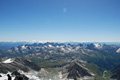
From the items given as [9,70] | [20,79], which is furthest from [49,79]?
[20,79]

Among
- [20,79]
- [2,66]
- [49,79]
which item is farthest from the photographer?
[49,79]

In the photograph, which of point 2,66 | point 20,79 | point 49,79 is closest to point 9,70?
point 2,66

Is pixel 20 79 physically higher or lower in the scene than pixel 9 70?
higher

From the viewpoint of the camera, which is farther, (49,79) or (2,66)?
(49,79)

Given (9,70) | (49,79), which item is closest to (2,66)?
(9,70)

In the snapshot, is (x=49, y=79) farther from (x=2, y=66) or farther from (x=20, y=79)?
(x=20, y=79)

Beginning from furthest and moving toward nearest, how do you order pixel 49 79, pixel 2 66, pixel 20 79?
pixel 49 79 < pixel 2 66 < pixel 20 79

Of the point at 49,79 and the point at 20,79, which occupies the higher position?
the point at 20,79

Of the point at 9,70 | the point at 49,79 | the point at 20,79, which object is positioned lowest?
the point at 49,79
